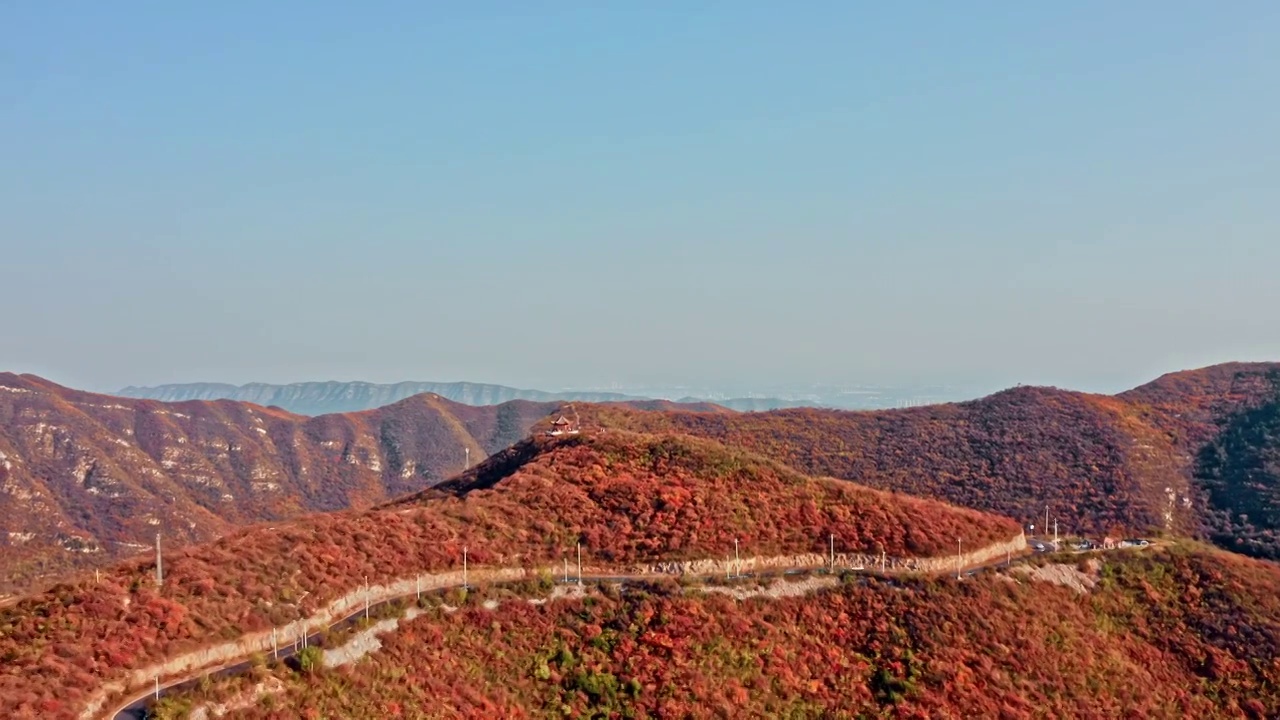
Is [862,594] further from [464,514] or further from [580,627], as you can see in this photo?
[464,514]

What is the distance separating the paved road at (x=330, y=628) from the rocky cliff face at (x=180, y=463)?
145ft

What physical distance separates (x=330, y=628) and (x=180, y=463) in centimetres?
9872

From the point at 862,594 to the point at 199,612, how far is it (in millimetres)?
25642

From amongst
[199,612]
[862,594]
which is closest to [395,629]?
[199,612]

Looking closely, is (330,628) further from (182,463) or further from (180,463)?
(180,463)

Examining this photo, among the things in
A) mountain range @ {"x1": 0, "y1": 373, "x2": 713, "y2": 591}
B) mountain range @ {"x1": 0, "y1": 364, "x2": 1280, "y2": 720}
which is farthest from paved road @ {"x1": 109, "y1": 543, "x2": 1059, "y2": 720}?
mountain range @ {"x1": 0, "y1": 373, "x2": 713, "y2": 591}

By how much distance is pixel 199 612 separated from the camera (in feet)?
89.9

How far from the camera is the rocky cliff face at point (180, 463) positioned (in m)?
80.9

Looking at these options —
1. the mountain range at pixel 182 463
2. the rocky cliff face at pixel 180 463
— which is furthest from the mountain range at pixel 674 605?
the mountain range at pixel 182 463

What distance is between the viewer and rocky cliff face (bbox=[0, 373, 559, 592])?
80.9m

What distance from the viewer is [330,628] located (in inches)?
1155

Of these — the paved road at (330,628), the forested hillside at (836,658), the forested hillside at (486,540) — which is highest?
the forested hillside at (486,540)

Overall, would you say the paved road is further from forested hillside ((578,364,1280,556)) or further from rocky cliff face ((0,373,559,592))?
rocky cliff face ((0,373,559,592))

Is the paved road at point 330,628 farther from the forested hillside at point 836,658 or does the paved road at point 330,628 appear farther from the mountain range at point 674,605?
the forested hillside at point 836,658
